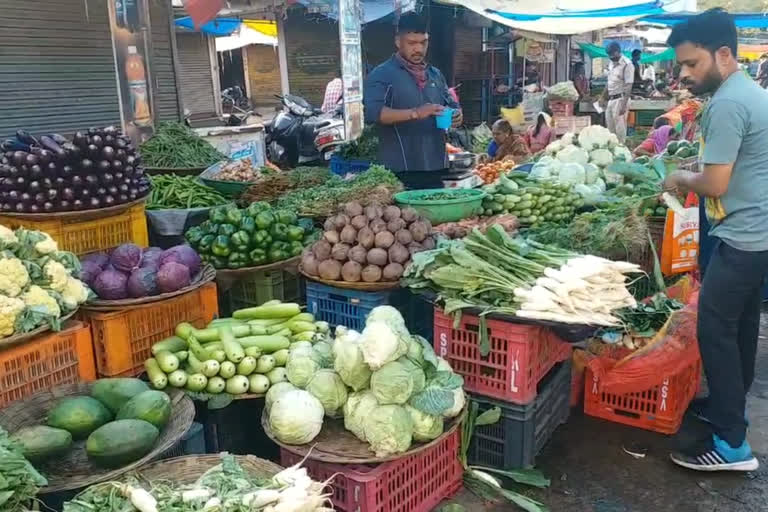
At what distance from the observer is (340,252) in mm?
3764

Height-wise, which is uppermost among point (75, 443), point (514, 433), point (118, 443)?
point (118, 443)

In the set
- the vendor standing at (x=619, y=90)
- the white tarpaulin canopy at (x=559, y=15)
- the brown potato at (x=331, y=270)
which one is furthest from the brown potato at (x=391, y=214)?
the vendor standing at (x=619, y=90)

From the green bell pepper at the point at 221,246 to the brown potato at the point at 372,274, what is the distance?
1121mm

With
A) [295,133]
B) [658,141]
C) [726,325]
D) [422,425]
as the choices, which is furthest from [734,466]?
[295,133]

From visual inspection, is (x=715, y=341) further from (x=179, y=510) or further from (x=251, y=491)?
(x=179, y=510)

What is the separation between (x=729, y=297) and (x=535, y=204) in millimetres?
2045

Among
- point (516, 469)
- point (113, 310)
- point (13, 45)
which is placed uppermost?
point (13, 45)

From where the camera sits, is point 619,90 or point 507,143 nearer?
point 507,143

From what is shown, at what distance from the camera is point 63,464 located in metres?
2.66

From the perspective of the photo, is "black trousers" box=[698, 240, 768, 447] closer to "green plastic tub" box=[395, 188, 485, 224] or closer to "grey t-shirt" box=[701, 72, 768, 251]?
"grey t-shirt" box=[701, 72, 768, 251]

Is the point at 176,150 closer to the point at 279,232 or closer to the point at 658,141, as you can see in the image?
the point at 279,232

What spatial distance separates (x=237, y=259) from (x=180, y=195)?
52.0 inches

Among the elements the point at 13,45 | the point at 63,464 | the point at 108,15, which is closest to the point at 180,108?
the point at 108,15

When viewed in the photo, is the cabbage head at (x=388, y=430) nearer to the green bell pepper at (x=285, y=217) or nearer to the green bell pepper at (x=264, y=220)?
the green bell pepper at (x=264, y=220)
